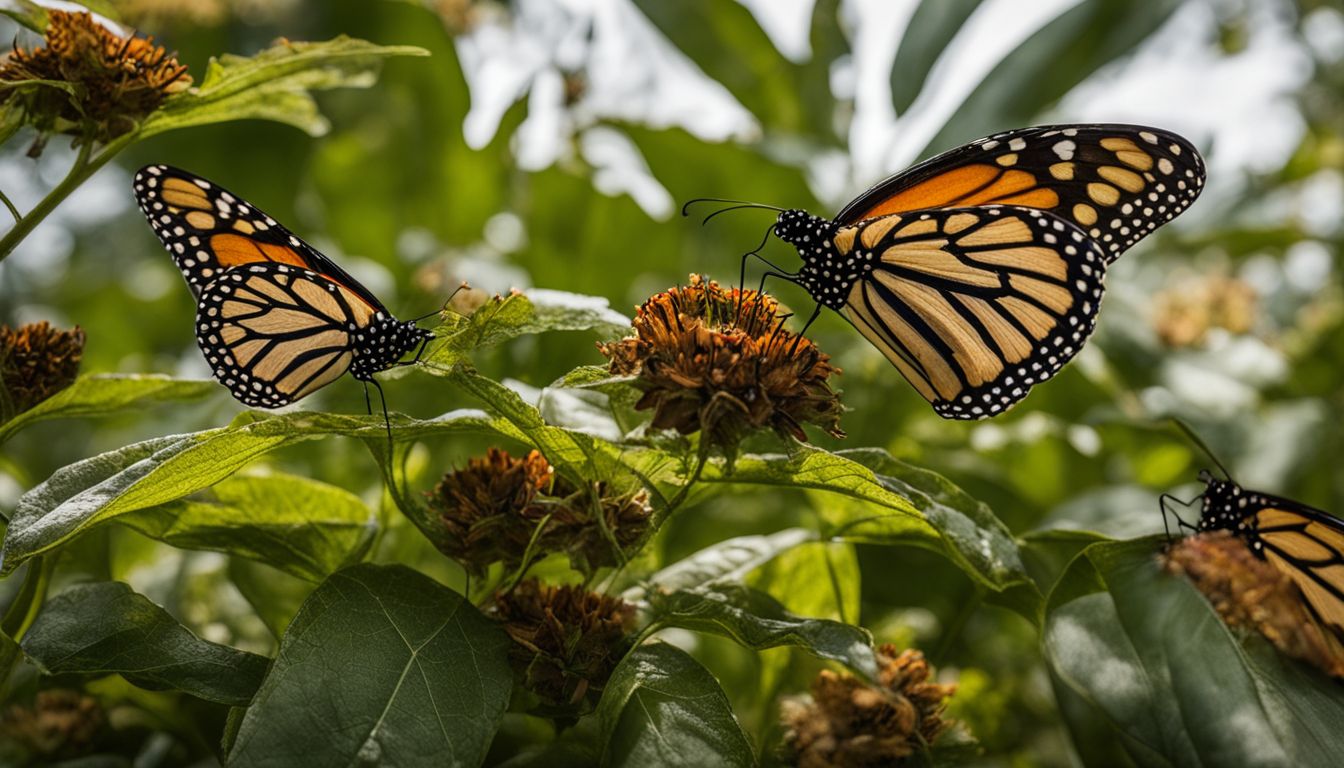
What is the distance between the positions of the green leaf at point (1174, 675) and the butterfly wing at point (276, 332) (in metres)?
0.79

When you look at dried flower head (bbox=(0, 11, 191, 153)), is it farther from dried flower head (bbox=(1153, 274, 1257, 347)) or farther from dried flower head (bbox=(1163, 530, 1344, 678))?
dried flower head (bbox=(1153, 274, 1257, 347))

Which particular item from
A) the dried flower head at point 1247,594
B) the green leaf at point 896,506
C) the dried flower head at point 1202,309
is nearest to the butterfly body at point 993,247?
the green leaf at point 896,506

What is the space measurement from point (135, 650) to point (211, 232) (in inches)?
19.7

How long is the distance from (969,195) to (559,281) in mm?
786

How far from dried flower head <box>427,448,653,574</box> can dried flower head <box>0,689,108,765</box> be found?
1.68ft

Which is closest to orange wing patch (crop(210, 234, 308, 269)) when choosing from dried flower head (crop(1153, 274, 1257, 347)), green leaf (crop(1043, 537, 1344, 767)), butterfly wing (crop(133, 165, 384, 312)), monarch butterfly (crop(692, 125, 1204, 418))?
butterfly wing (crop(133, 165, 384, 312))

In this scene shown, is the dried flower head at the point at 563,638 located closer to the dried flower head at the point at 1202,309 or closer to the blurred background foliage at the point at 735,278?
the blurred background foliage at the point at 735,278

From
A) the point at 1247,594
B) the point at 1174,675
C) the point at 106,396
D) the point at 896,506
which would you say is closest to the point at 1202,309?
the point at 1247,594

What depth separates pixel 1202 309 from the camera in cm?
226

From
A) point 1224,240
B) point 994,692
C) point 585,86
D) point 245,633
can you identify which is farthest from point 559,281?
point 1224,240

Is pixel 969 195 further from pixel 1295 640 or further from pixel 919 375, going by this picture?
pixel 1295 640

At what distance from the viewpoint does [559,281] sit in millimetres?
1881

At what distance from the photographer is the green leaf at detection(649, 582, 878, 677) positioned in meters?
0.81

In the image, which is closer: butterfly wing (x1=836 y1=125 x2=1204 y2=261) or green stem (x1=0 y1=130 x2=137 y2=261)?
green stem (x1=0 y1=130 x2=137 y2=261)
